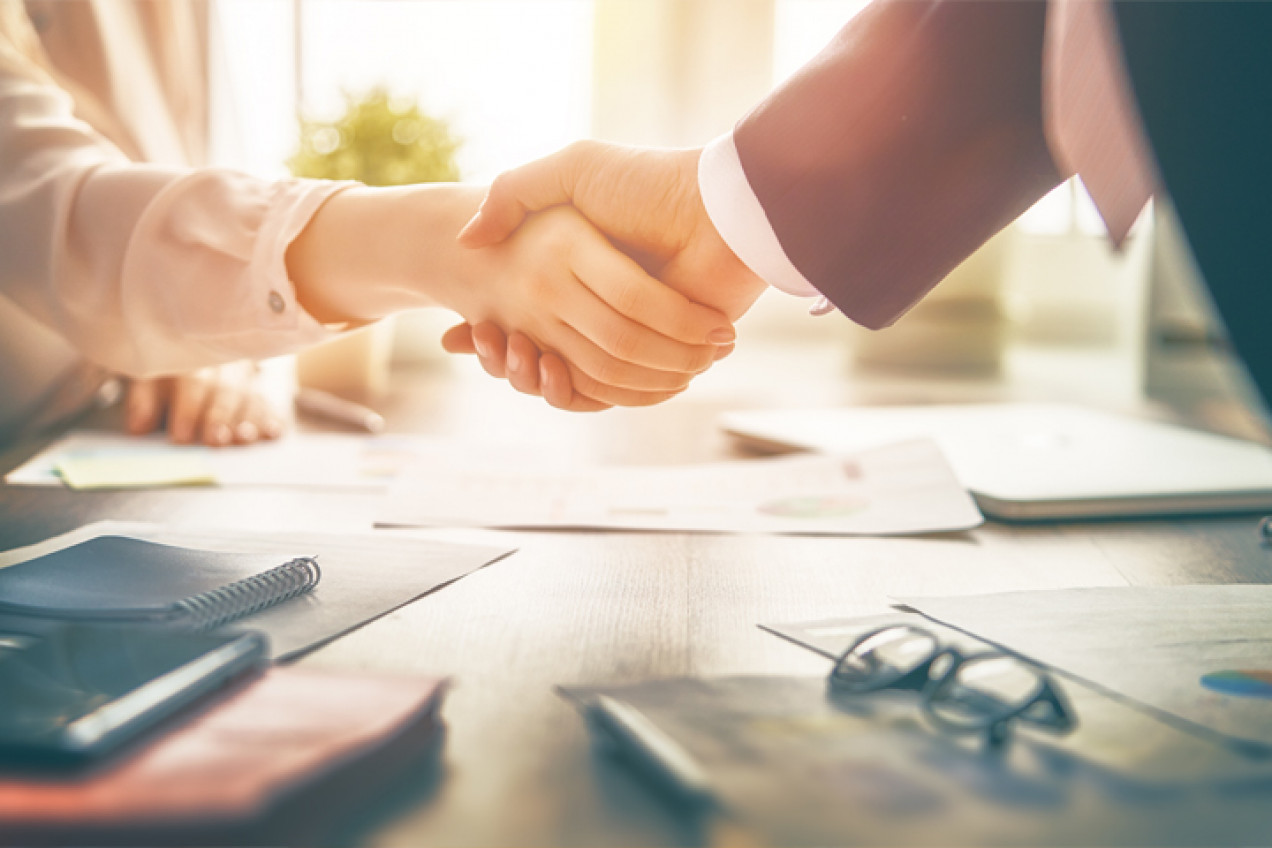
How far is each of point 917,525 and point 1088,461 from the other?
0.30 metres

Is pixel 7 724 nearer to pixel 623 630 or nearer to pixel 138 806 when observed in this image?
pixel 138 806

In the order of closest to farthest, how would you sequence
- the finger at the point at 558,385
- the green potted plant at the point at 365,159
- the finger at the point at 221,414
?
the finger at the point at 558,385 < the finger at the point at 221,414 < the green potted plant at the point at 365,159

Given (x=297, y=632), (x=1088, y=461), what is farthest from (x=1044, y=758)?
(x=1088, y=461)

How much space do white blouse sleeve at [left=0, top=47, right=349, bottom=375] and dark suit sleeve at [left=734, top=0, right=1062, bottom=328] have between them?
0.40 meters

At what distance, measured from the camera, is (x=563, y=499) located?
35.2 inches

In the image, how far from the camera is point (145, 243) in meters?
0.88

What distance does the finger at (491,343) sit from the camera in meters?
0.90

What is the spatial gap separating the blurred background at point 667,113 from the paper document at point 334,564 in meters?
1.07

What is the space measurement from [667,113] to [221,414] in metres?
1.55

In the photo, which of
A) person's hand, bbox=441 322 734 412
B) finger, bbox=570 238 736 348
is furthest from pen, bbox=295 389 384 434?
finger, bbox=570 238 736 348

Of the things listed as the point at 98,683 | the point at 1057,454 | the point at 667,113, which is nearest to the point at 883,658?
the point at 98,683

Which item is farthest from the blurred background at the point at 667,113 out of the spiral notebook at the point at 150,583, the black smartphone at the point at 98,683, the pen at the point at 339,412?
the black smartphone at the point at 98,683

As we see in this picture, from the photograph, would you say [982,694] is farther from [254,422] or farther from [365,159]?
[365,159]

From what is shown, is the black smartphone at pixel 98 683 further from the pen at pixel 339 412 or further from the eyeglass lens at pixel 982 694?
the pen at pixel 339 412
